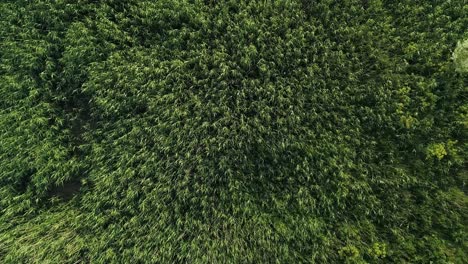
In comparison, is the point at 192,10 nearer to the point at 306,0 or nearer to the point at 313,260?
the point at 306,0

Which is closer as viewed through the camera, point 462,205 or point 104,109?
point 462,205

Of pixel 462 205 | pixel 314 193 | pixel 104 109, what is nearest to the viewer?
pixel 462 205

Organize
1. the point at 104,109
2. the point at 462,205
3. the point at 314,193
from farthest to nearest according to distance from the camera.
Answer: the point at 104,109
the point at 314,193
the point at 462,205

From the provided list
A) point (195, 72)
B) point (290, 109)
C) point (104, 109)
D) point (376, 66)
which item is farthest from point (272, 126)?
point (104, 109)

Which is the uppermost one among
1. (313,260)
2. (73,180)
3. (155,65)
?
(155,65)

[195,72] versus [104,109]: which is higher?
[195,72]

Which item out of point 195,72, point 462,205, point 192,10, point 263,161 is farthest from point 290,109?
point 462,205
